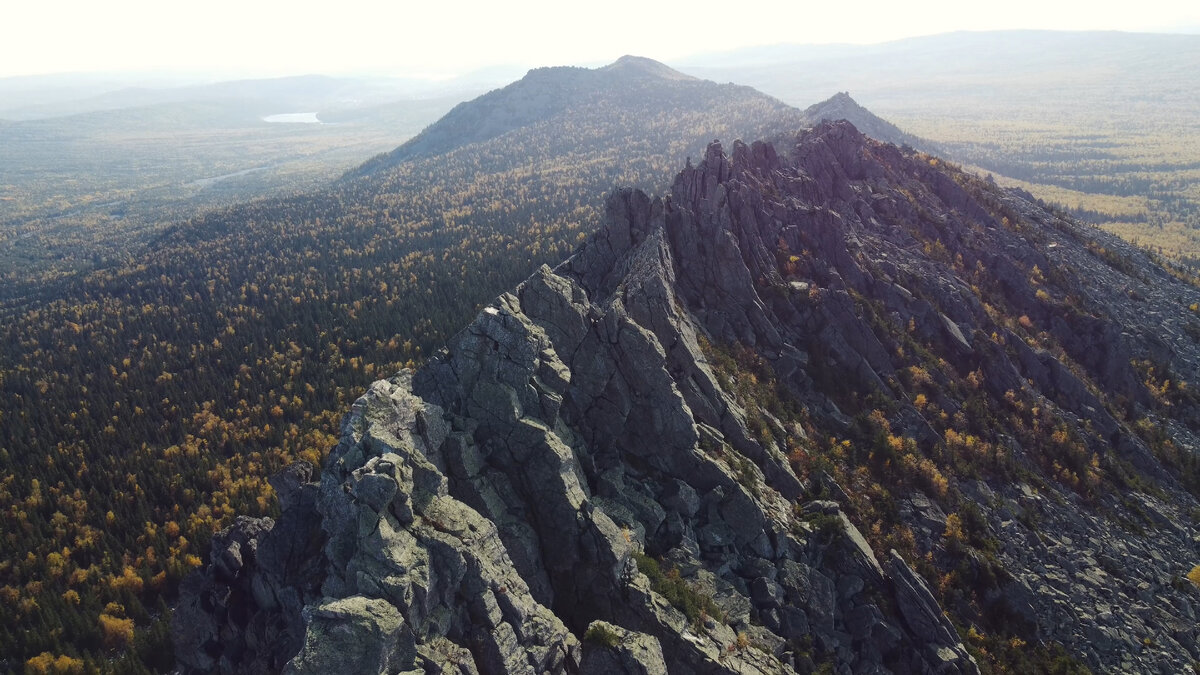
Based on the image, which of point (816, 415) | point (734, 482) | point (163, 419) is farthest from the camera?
point (163, 419)

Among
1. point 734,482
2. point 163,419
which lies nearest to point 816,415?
point 734,482

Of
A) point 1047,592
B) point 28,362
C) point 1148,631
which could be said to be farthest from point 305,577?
point 28,362

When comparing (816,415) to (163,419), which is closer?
(816,415)

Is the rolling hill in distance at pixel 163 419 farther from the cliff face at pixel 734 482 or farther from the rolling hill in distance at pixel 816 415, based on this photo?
the cliff face at pixel 734 482

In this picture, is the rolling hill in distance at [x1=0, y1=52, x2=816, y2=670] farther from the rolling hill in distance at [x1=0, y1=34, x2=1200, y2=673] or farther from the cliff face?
the cliff face

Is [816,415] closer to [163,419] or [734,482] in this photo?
[734,482]

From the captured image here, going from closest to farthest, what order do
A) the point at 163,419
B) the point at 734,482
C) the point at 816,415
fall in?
the point at 734,482 → the point at 816,415 → the point at 163,419

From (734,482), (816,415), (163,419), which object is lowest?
(163,419)

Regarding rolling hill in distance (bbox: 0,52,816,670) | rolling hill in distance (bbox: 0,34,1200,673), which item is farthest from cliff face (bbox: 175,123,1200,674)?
rolling hill in distance (bbox: 0,52,816,670)

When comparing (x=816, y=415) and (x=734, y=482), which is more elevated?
(x=734, y=482)

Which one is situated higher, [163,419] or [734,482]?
[734,482]

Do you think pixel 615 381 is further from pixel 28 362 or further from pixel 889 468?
pixel 28 362
